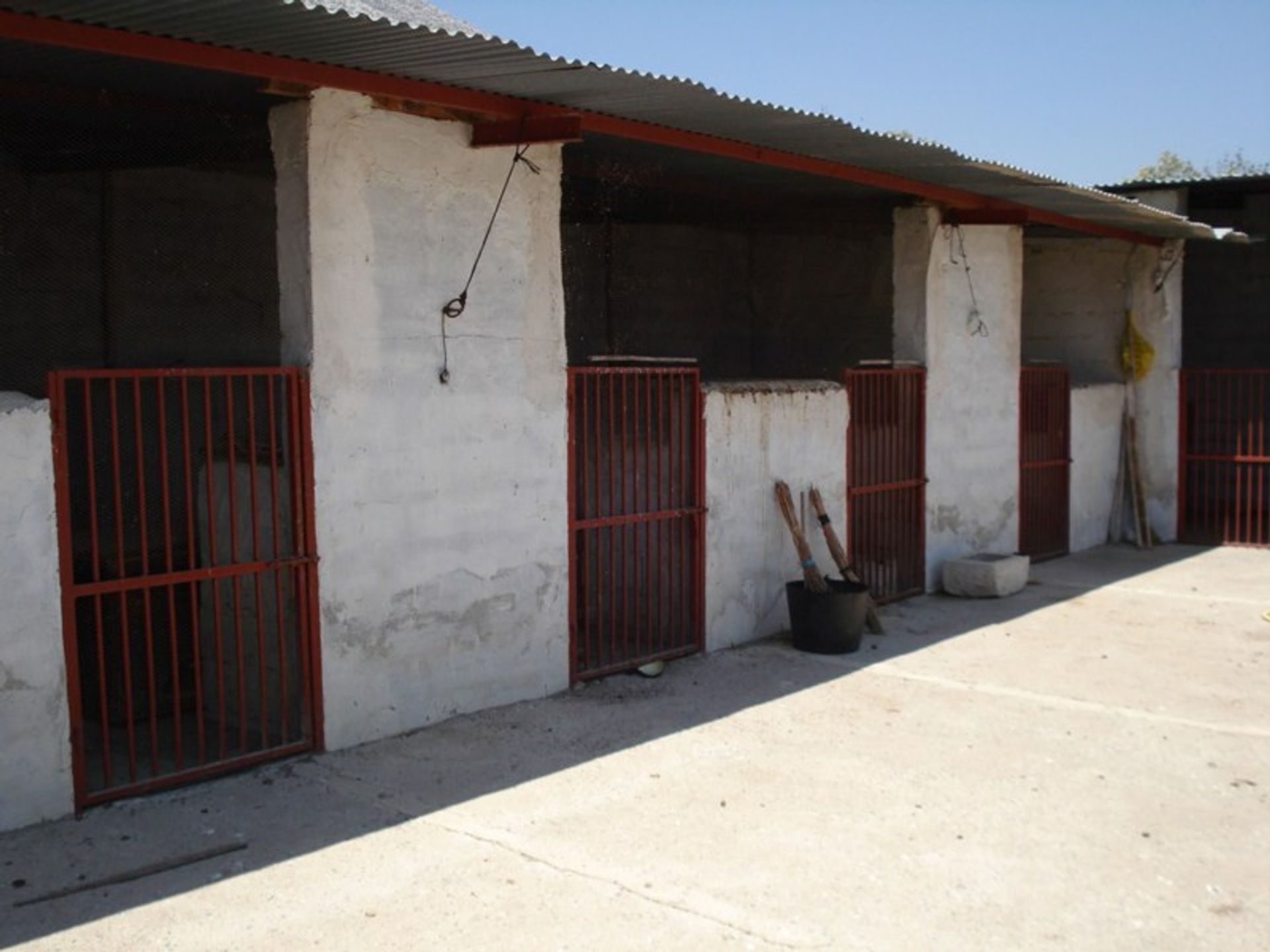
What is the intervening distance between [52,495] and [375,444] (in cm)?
169

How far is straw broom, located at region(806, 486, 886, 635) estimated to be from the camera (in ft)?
29.8

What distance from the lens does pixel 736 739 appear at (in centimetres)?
670

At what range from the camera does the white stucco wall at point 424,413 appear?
6.22 metres

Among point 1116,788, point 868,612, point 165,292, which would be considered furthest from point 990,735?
point 165,292

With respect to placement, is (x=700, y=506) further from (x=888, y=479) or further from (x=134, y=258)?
(x=134, y=258)

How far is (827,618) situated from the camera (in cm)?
859

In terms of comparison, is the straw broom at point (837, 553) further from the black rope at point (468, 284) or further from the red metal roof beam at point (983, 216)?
the black rope at point (468, 284)

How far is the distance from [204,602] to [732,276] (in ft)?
26.6

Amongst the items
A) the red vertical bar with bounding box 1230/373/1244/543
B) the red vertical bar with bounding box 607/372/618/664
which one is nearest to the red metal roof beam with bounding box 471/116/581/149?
the red vertical bar with bounding box 607/372/618/664

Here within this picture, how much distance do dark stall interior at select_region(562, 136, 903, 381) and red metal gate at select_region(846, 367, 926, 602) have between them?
5.80 feet

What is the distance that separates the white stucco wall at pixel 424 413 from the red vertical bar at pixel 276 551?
0.21 m

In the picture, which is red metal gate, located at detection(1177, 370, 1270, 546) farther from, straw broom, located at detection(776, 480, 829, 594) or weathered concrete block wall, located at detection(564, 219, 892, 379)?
straw broom, located at detection(776, 480, 829, 594)

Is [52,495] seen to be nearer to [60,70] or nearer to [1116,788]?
[60,70]

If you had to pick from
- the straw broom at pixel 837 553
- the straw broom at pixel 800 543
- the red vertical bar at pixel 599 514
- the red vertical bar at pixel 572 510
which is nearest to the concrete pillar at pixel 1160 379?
the straw broom at pixel 837 553
